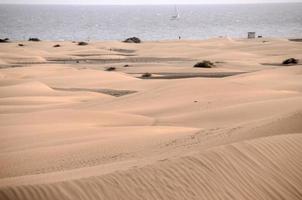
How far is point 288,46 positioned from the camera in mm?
41719

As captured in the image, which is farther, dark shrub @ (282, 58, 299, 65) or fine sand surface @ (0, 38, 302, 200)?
dark shrub @ (282, 58, 299, 65)

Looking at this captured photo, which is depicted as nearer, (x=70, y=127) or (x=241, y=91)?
(x=70, y=127)

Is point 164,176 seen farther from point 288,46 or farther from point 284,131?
point 288,46

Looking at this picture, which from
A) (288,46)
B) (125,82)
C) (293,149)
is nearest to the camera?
(293,149)

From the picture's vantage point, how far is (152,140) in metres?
8.98

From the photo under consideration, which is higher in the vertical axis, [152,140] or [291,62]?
[152,140]

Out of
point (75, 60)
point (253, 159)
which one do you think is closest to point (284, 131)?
point (253, 159)

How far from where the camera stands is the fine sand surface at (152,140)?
5336 millimetres

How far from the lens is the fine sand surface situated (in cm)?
534

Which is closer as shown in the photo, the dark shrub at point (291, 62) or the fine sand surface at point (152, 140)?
the fine sand surface at point (152, 140)

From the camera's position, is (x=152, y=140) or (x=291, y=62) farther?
(x=291, y=62)

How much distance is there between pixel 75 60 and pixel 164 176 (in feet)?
102

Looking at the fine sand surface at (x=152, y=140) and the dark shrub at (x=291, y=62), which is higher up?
the fine sand surface at (x=152, y=140)

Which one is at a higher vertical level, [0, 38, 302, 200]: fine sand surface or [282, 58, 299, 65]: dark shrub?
[0, 38, 302, 200]: fine sand surface
